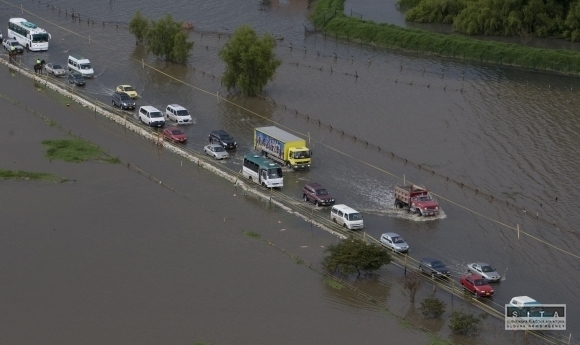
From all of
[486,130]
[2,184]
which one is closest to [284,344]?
[2,184]

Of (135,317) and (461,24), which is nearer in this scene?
(135,317)

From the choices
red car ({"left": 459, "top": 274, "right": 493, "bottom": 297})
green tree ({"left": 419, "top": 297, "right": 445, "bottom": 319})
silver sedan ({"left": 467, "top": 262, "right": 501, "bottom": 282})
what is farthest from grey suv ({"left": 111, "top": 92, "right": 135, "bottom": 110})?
green tree ({"left": 419, "top": 297, "right": 445, "bottom": 319})

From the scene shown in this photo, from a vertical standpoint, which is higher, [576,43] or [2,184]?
[576,43]

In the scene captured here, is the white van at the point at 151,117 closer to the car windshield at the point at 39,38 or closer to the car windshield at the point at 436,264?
the car windshield at the point at 39,38

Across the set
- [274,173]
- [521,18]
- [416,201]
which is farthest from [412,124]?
[521,18]

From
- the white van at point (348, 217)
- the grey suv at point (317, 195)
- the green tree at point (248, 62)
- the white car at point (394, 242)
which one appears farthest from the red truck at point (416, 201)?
the green tree at point (248, 62)

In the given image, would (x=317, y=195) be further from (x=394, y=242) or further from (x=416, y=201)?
(x=394, y=242)

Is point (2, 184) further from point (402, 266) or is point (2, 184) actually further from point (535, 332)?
point (535, 332)
